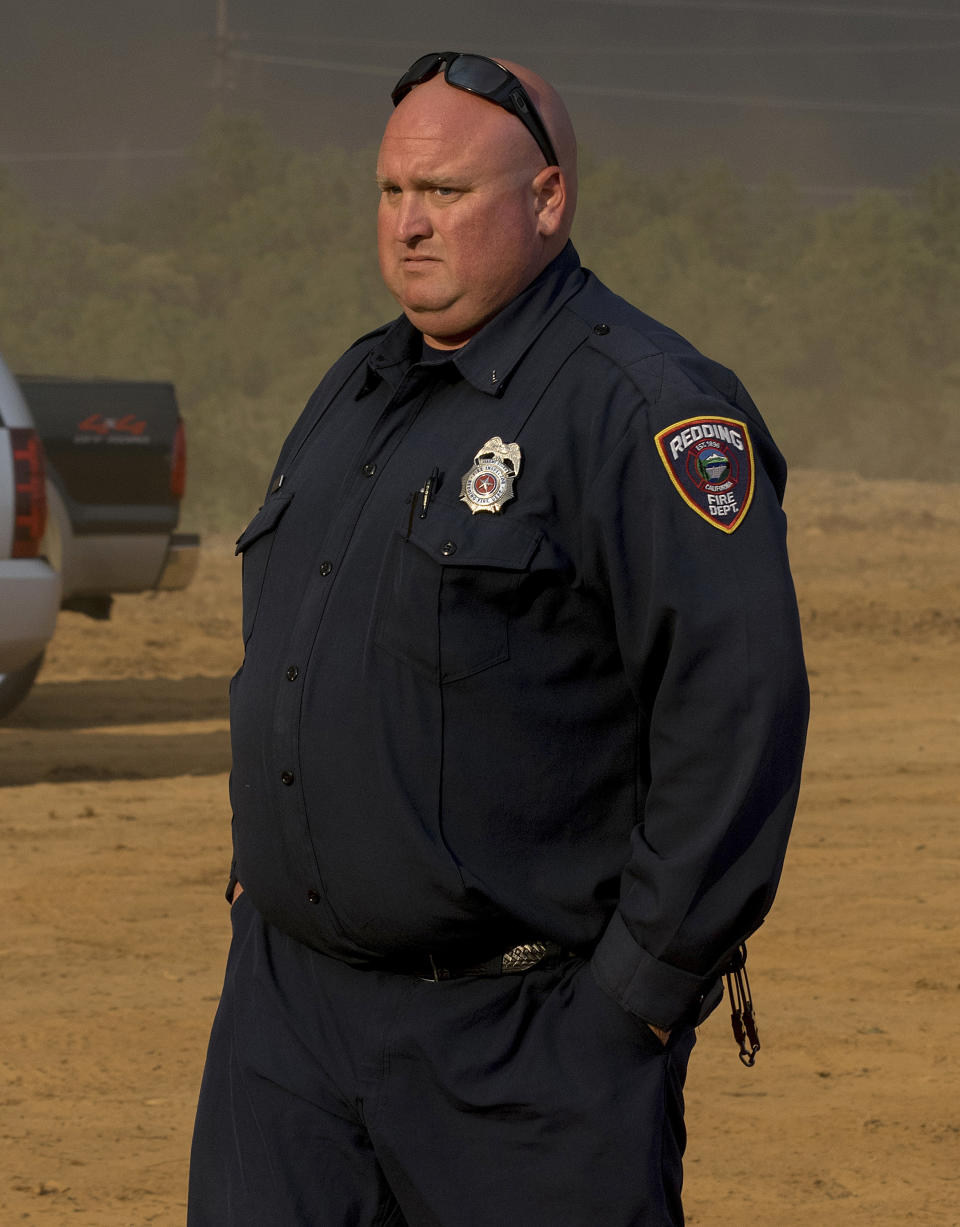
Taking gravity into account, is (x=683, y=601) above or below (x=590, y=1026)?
above

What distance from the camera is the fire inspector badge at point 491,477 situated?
230 cm

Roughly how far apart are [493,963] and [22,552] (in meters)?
5.60

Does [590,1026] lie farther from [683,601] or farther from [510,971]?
Result: [683,601]

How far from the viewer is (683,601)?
2.22 metres

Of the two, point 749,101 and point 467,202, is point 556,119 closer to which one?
point 467,202

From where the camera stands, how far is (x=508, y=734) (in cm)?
230

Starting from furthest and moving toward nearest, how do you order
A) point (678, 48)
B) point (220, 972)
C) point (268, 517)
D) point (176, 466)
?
point (678, 48), point (176, 466), point (220, 972), point (268, 517)

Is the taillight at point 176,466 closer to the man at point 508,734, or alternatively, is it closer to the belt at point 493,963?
the man at point 508,734

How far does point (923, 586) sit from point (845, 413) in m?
25.9

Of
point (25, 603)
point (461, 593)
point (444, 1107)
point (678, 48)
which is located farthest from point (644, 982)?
point (678, 48)

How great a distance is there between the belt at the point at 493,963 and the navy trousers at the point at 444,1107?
0.01 metres

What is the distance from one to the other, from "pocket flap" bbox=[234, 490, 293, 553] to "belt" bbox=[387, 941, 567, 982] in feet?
1.99

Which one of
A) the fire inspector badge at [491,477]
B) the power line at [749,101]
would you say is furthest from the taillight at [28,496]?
the power line at [749,101]

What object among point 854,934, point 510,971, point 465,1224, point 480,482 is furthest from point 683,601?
point 854,934
